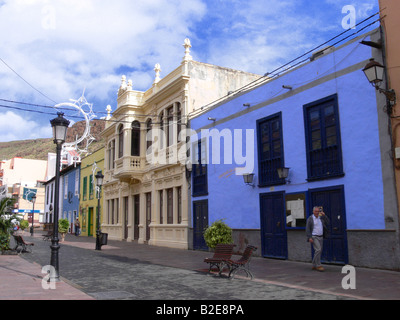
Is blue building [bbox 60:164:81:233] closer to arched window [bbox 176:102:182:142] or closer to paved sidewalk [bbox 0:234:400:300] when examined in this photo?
arched window [bbox 176:102:182:142]

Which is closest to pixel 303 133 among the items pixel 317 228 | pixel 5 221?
pixel 317 228

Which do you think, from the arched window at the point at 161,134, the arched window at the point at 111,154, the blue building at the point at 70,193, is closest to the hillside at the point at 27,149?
the blue building at the point at 70,193

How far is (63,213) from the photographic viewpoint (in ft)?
144

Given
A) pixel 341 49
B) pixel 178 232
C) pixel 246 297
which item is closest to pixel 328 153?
pixel 341 49

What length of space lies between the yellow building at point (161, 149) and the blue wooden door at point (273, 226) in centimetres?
573

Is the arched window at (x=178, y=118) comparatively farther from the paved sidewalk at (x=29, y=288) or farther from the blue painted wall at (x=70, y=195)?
the blue painted wall at (x=70, y=195)

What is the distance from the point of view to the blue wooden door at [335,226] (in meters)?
11.5

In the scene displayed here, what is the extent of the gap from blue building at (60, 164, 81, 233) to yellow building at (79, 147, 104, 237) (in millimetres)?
1793

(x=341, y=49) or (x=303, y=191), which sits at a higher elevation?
(x=341, y=49)

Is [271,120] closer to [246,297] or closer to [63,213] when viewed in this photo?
[246,297]

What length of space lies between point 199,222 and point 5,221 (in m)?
8.52

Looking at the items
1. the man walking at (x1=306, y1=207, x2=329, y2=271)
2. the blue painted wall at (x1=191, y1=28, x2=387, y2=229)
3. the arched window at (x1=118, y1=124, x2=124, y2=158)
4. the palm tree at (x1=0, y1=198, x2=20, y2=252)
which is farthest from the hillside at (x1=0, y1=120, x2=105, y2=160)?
the man walking at (x1=306, y1=207, x2=329, y2=271)
